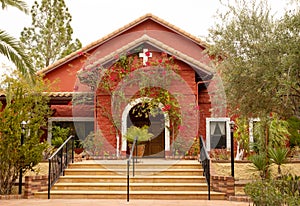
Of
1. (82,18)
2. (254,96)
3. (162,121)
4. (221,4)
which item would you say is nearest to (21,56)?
(221,4)

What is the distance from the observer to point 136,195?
410 inches

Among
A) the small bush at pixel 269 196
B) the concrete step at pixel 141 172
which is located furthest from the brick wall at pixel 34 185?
the small bush at pixel 269 196

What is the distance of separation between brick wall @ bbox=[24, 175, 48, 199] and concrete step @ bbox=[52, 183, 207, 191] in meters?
0.29

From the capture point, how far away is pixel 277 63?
797cm

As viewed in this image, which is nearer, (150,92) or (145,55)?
(150,92)

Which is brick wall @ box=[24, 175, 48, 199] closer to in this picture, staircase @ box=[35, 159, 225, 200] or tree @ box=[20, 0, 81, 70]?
staircase @ box=[35, 159, 225, 200]

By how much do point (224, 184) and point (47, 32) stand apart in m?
20.0

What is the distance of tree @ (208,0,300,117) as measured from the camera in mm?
7840

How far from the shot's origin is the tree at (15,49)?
34.3ft

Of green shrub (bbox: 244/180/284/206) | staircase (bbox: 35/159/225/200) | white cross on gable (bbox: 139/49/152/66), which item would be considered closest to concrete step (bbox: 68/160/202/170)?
staircase (bbox: 35/159/225/200)

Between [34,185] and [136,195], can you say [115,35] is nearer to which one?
[34,185]

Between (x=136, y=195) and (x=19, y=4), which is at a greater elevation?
(x=19, y=4)

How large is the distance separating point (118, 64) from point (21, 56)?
578 centimetres

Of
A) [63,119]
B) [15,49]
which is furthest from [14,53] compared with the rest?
[63,119]
